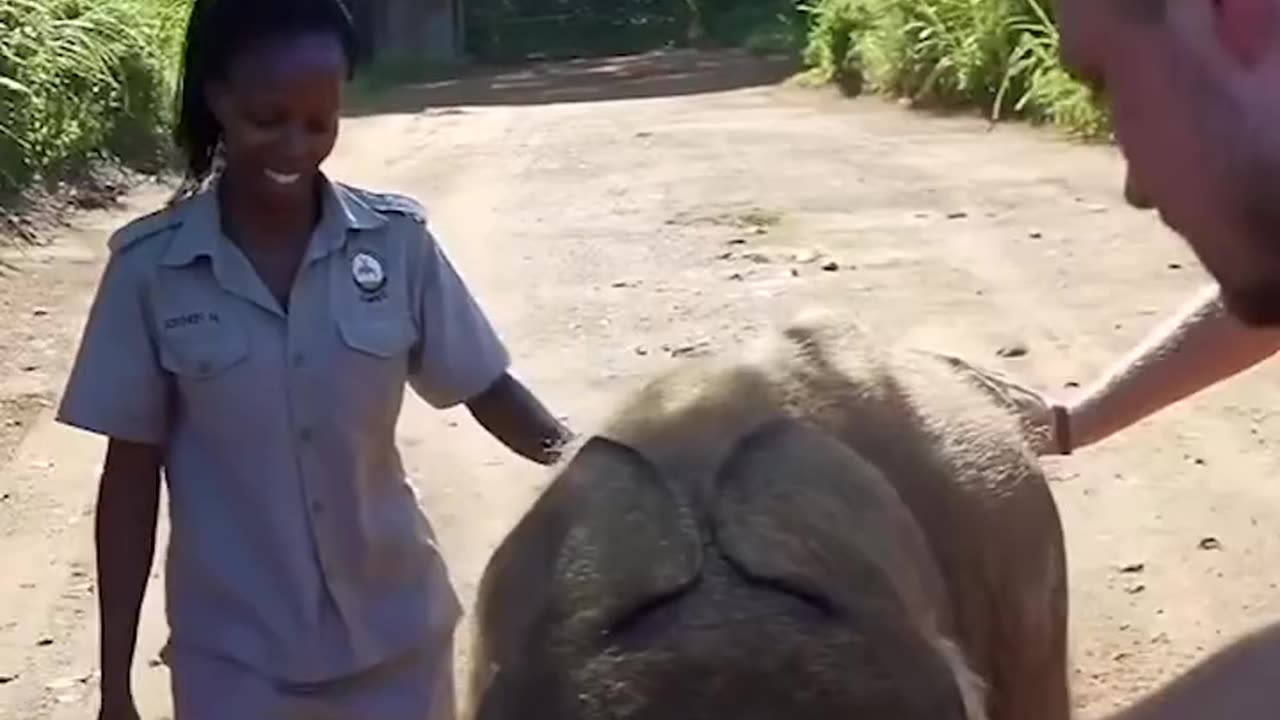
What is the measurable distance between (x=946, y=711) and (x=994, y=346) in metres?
7.58

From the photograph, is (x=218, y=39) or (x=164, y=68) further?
(x=164, y=68)

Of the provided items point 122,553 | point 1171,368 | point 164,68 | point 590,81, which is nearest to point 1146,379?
point 1171,368

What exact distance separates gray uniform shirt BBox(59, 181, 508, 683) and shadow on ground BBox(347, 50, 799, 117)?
65.8 feet

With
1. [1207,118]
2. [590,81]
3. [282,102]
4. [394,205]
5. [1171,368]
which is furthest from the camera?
[590,81]

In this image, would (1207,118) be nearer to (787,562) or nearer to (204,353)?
(787,562)

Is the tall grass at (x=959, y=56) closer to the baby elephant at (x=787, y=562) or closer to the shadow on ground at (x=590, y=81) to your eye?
the shadow on ground at (x=590, y=81)

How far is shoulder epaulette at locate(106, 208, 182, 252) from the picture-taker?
142 inches

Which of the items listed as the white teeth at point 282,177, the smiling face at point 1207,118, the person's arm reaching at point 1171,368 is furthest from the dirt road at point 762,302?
the smiling face at point 1207,118

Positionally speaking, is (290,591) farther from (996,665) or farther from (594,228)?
(594,228)

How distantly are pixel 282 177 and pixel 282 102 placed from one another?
116 millimetres

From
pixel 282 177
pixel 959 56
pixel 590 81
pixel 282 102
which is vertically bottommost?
pixel 590 81

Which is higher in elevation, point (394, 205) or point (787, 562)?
point (787, 562)

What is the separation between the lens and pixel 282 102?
11.5ft

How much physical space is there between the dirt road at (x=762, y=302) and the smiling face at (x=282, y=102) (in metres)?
0.59
